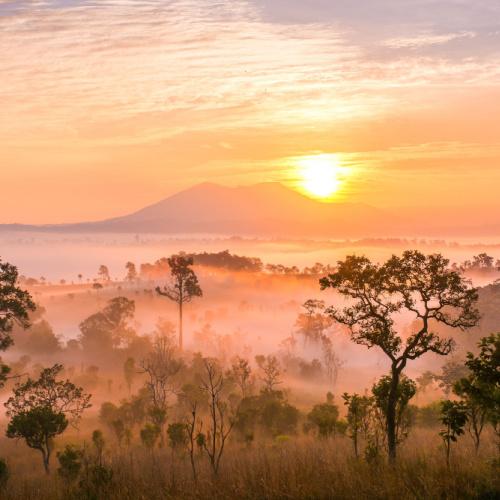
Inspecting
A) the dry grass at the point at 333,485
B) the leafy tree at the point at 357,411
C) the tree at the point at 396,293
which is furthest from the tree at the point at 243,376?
the dry grass at the point at 333,485

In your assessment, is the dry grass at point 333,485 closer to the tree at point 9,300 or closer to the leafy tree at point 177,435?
the leafy tree at point 177,435

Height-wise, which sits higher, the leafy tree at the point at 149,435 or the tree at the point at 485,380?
the tree at the point at 485,380

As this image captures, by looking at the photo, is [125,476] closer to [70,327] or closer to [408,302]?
[408,302]

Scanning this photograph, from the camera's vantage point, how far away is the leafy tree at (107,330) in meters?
92.9

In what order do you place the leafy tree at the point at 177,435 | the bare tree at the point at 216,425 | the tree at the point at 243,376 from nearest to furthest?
1. the bare tree at the point at 216,425
2. the leafy tree at the point at 177,435
3. the tree at the point at 243,376

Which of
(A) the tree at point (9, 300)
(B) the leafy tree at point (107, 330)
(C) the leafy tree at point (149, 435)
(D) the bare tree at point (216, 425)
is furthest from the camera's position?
(B) the leafy tree at point (107, 330)

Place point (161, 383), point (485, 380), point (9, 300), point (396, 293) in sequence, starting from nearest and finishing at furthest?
point (485, 380) → point (396, 293) → point (9, 300) → point (161, 383)

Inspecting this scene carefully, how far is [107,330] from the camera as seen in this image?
9612 cm

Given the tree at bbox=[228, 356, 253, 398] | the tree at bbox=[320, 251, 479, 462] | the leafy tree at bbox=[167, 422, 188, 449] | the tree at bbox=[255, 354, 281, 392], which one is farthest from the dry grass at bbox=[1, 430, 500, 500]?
the tree at bbox=[228, 356, 253, 398]

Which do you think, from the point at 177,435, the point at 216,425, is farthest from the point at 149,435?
the point at 216,425

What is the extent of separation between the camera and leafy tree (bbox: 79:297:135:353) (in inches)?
3659

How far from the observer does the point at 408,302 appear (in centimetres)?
2119

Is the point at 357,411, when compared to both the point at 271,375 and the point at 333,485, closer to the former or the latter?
the point at 333,485

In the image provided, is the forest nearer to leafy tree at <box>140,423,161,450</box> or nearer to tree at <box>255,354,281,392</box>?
leafy tree at <box>140,423,161,450</box>
